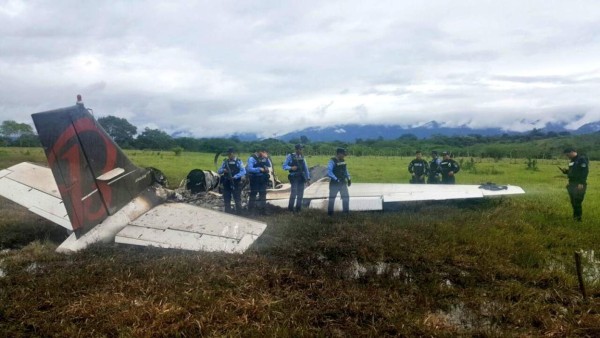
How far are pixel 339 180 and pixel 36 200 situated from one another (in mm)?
7005

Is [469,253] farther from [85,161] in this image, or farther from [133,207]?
[85,161]

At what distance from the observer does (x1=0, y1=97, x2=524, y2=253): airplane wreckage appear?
6.81m

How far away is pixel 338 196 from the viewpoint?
11500 mm

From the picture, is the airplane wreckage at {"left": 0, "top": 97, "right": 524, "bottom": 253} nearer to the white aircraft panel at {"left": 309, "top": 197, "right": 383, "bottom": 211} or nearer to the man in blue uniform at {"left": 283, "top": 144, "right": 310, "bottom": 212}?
the man in blue uniform at {"left": 283, "top": 144, "right": 310, "bottom": 212}

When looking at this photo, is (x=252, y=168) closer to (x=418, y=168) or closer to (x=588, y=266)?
(x=418, y=168)

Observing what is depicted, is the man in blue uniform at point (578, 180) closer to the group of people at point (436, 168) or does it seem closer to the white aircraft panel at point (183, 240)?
the group of people at point (436, 168)

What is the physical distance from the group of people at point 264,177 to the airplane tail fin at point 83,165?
3422 millimetres

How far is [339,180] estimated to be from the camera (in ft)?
36.9

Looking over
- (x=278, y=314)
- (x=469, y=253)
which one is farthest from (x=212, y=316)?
(x=469, y=253)

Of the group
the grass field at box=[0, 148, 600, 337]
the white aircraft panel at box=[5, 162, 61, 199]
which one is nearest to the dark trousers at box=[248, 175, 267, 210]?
the grass field at box=[0, 148, 600, 337]

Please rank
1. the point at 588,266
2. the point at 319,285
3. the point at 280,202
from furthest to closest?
the point at 280,202 → the point at 588,266 → the point at 319,285

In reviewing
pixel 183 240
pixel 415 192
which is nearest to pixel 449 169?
pixel 415 192

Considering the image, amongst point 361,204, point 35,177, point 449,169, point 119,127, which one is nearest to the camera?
point 35,177

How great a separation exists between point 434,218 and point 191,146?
51.4m
